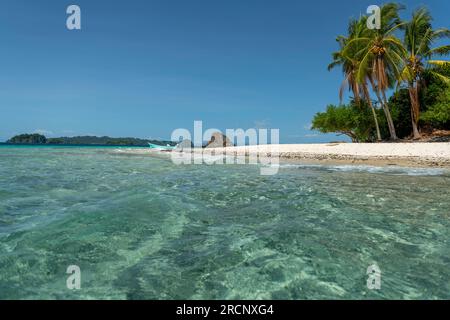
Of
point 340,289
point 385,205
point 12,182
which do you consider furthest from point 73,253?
point 12,182

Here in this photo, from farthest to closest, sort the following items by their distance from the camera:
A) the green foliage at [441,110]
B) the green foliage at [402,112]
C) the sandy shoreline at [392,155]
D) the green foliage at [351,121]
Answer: the green foliage at [351,121] → the green foliage at [402,112] → the green foliage at [441,110] → the sandy shoreline at [392,155]

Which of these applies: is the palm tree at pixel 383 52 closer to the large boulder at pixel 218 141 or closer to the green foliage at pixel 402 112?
the green foliage at pixel 402 112

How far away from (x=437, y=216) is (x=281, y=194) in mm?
3330

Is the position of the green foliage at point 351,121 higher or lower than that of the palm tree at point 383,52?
lower

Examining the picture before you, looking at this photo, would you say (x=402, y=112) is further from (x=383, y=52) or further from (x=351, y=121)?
(x=383, y=52)

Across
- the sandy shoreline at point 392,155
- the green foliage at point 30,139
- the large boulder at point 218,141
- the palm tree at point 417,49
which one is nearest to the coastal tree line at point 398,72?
the palm tree at point 417,49

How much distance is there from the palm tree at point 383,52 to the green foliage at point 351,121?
190 inches

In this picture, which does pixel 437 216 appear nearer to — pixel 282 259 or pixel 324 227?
pixel 324 227

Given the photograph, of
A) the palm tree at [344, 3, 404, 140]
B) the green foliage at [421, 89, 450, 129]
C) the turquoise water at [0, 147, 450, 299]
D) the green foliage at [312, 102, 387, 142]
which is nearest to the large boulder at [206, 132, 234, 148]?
the green foliage at [312, 102, 387, 142]

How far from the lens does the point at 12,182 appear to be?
30.2 feet

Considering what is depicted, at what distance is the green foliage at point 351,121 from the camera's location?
31.5 metres

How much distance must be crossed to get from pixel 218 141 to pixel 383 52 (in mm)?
28459

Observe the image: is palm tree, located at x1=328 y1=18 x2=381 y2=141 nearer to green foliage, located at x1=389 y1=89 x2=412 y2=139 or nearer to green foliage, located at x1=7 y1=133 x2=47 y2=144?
green foliage, located at x1=389 y1=89 x2=412 y2=139

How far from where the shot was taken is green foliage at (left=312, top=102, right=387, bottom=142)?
103 ft
